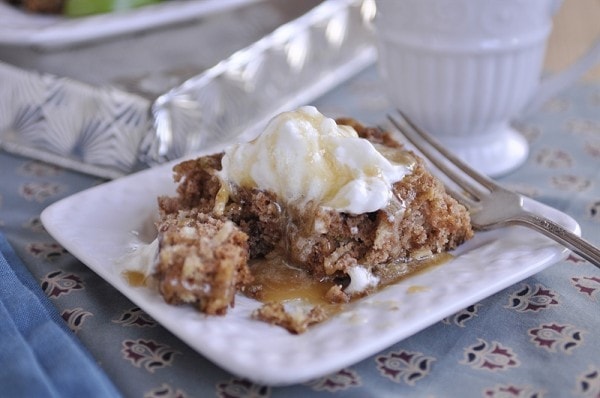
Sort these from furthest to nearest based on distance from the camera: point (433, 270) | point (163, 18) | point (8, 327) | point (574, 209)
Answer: point (163, 18)
point (574, 209)
point (433, 270)
point (8, 327)

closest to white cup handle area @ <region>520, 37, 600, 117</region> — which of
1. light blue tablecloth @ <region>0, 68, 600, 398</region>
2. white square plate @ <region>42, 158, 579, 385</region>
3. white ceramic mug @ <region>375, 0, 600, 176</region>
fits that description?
white ceramic mug @ <region>375, 0, 600, 176</region>

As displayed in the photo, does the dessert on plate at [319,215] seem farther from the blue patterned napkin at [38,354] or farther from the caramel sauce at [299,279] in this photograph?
the blue patterned napkin at [38,354]

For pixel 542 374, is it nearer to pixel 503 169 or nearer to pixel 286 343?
pixel 286 343

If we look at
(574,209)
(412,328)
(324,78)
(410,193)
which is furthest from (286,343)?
(324,78)

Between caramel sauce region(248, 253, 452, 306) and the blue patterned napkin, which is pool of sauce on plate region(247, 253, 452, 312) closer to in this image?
caramel sauce region(248, 253, 452, 306)

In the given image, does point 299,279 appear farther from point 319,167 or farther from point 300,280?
point 319,167

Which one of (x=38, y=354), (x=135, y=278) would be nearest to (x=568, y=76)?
(x=135, y=278)
